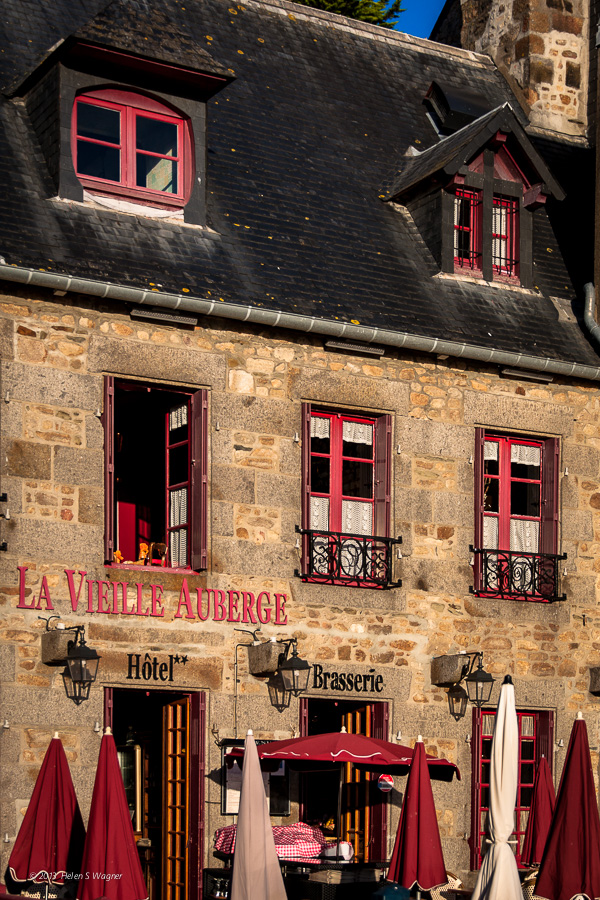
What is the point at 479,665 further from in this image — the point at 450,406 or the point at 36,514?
the point at 36,514

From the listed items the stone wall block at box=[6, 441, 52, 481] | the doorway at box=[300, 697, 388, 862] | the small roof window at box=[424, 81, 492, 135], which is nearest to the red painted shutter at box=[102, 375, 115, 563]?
the stone wall block at box=[6, 441, 52, 481]

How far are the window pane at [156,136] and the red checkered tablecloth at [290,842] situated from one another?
6.16 metres

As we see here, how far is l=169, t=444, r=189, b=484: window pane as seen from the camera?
14.2m

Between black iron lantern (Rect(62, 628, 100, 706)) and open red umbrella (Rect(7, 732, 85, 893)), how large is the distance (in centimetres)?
101

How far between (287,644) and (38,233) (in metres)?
4.12

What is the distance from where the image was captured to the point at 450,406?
49.7ft

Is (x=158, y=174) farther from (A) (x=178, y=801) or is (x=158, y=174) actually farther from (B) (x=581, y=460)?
(A) (x=178, y=801)

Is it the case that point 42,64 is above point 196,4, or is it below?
below

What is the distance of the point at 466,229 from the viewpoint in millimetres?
16266

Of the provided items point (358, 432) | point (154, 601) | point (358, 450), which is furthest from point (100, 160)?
point (154, 601)

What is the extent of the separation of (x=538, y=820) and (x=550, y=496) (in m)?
3.29

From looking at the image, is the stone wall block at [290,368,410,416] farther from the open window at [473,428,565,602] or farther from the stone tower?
the stone tower

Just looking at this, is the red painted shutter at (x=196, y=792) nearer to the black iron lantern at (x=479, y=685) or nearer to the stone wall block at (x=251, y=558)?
the stone wall block at (x=251, y=558)

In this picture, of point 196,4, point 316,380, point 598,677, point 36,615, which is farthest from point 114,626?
point 196,4
